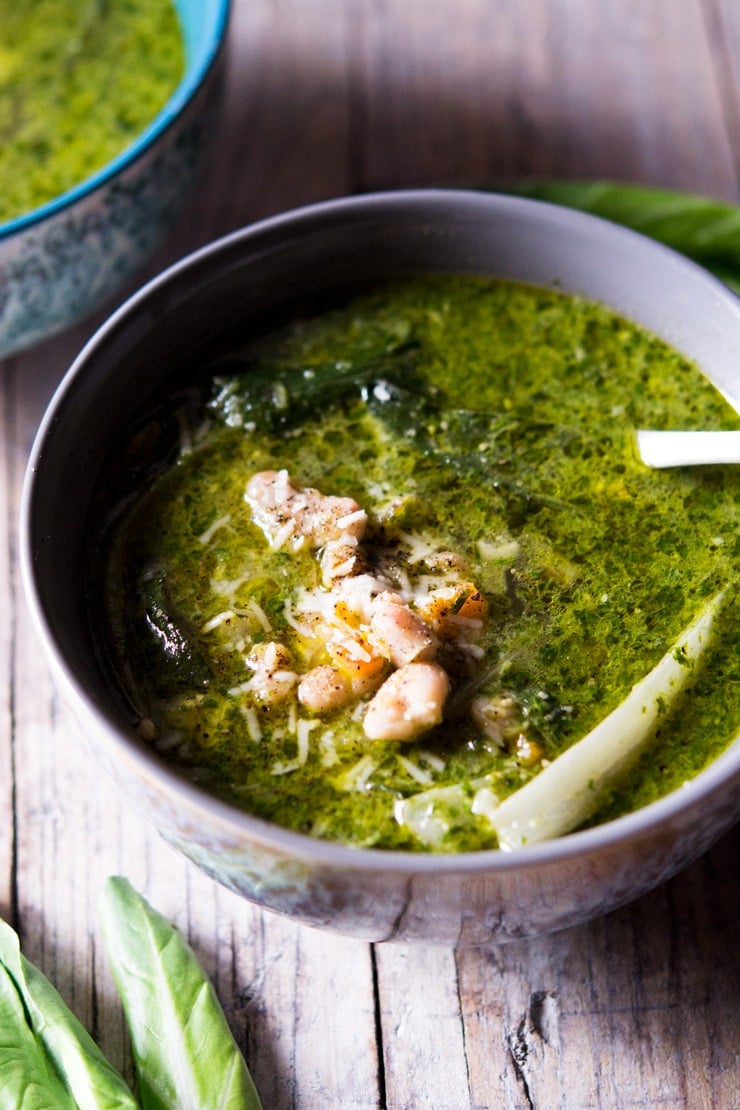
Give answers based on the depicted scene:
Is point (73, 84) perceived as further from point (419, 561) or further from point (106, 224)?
point (419, 561)

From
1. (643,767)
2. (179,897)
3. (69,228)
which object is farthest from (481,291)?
(179,897)

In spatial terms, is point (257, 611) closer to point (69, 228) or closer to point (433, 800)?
point (433, 800)

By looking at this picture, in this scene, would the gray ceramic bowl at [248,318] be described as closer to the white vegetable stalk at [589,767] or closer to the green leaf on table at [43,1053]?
the white vegetable stalk at [589,767]

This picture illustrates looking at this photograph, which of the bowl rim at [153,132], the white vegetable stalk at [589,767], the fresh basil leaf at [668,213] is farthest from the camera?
the fresh basil leaf at [668,213]

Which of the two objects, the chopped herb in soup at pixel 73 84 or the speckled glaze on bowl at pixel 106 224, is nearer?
the speckled glaze on bowl at pixel 106 224

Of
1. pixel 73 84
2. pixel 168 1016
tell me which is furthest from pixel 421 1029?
pixel 73 84

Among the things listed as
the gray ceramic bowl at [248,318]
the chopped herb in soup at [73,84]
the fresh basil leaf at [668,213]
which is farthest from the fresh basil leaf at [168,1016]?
the fresh basil leaf at [668,213]

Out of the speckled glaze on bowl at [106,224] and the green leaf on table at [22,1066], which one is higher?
the speckled glaze on bowl at [106,224]

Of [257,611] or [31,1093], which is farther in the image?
[257,611]
